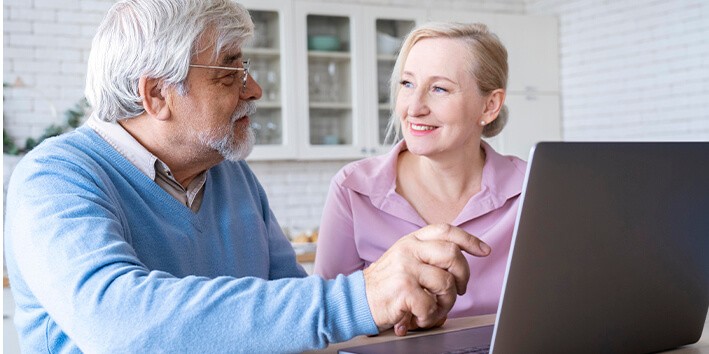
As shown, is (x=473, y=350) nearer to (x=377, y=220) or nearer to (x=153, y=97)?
(x=153, y=97)

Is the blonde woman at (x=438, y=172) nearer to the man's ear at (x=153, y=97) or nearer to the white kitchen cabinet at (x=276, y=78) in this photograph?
the man's ear at (x=153, y=97)

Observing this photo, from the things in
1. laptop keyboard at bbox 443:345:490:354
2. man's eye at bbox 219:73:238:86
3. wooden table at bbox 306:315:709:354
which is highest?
man's eye at bbox 219:73:238:86

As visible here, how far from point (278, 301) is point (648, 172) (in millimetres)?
548

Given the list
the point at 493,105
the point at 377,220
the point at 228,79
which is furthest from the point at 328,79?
the point at 228,79

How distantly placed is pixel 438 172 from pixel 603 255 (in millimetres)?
1199

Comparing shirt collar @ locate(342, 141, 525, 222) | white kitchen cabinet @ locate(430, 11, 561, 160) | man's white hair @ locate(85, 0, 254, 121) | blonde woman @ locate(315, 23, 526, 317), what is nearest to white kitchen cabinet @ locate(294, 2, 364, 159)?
white kitchen cabinet @ locate(430, 11, 561, 160)

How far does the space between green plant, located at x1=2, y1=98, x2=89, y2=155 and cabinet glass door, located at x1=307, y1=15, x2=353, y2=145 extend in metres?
1.39

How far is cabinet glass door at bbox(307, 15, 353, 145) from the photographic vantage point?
5805 mm

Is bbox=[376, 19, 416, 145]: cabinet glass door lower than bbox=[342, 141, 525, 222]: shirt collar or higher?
higher

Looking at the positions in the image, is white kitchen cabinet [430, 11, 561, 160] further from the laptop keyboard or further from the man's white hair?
the laptop keyboard

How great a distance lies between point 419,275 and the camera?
1.27 m

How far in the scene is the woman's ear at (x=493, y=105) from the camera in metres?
2.59

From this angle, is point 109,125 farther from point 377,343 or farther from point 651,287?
point 651,287

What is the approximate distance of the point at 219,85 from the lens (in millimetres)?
1834
